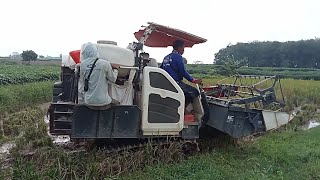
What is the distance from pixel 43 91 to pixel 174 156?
38.1 feet

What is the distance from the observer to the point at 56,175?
533 centimetres

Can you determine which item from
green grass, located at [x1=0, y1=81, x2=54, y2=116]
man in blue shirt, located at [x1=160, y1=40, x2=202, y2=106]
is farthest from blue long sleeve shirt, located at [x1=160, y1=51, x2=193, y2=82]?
green grass, located at [x1=0, y1=81, x2=54, y2=116]

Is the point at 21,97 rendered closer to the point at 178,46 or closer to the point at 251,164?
the point at 178,46

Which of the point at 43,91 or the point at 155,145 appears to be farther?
the point at 43,91

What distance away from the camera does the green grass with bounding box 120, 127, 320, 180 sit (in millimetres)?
5773

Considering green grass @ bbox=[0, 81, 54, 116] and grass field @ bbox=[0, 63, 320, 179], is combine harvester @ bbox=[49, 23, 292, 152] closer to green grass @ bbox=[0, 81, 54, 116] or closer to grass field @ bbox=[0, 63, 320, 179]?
grass field @ bbox=[0, 63, 320, 179]

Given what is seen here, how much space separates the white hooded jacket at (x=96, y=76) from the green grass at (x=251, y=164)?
1247mm

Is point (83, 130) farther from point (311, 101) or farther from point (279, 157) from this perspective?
point (311, 101)

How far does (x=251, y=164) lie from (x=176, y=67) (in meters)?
2.22

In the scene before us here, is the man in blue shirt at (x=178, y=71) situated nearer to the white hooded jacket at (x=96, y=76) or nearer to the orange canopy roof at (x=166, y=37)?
the orange canopy roof at (x=166, y=37)

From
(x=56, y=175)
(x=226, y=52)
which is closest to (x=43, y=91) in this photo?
(x=56, y=175)

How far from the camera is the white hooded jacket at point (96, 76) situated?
218 inches

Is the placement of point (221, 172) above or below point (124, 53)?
below

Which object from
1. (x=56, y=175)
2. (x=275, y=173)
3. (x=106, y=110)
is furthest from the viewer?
Result: (x=275, y=173)
